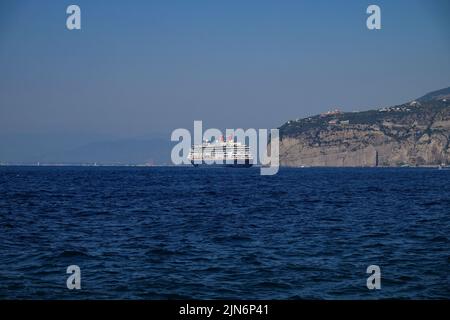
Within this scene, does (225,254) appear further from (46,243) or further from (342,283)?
(46,243)

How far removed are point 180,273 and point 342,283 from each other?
446 cm

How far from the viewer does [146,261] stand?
17.8 meters

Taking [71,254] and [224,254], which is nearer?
[71,254]

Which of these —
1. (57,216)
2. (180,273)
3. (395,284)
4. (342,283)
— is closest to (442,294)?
(395,284)

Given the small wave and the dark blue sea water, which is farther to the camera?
the small wave

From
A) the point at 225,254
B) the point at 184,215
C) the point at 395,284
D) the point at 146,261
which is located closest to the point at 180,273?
the point at 146,261

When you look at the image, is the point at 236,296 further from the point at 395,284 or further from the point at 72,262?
the point at 72,262

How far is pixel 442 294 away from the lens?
13.9m

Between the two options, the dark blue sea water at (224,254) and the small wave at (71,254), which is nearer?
the dark blue sea water at (224,254)
